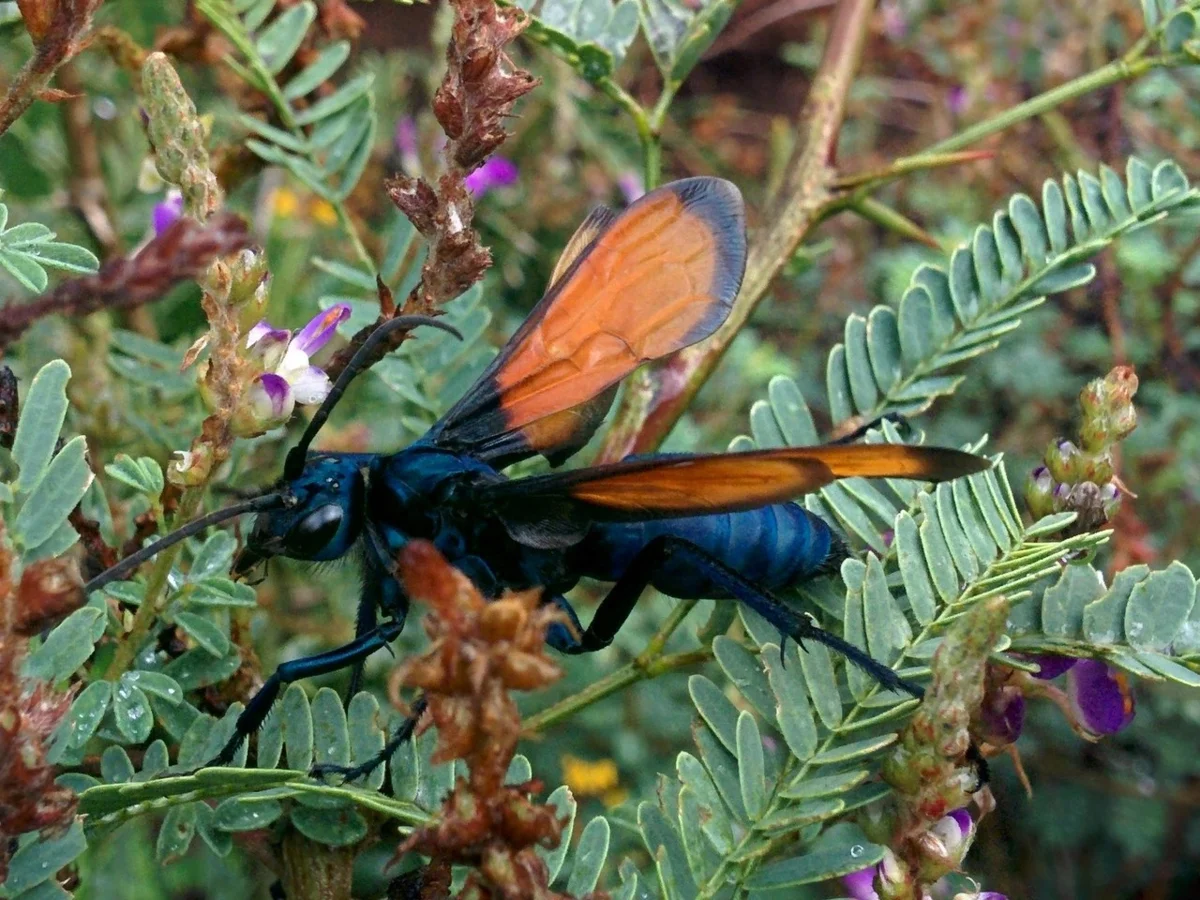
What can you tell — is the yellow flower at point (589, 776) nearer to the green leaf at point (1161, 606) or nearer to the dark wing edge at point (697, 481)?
the dark wing edge at point (697, 481)

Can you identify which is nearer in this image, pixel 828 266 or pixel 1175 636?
pixel 1175 636

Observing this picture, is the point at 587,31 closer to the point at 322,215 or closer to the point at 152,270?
the point at 152,270

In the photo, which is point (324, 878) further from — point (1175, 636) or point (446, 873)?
point (1175, 636)

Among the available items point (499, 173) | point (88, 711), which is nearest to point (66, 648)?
point (88, 711)

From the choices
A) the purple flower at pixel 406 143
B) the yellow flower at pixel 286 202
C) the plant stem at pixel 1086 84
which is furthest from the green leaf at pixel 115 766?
the yellow flower at pixel 286 202

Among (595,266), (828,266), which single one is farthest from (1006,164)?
(595,266)

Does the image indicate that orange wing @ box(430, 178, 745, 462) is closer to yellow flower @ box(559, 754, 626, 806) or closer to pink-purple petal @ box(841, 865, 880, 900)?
pink-purple petal @ box(841, 865, 880, 900)
